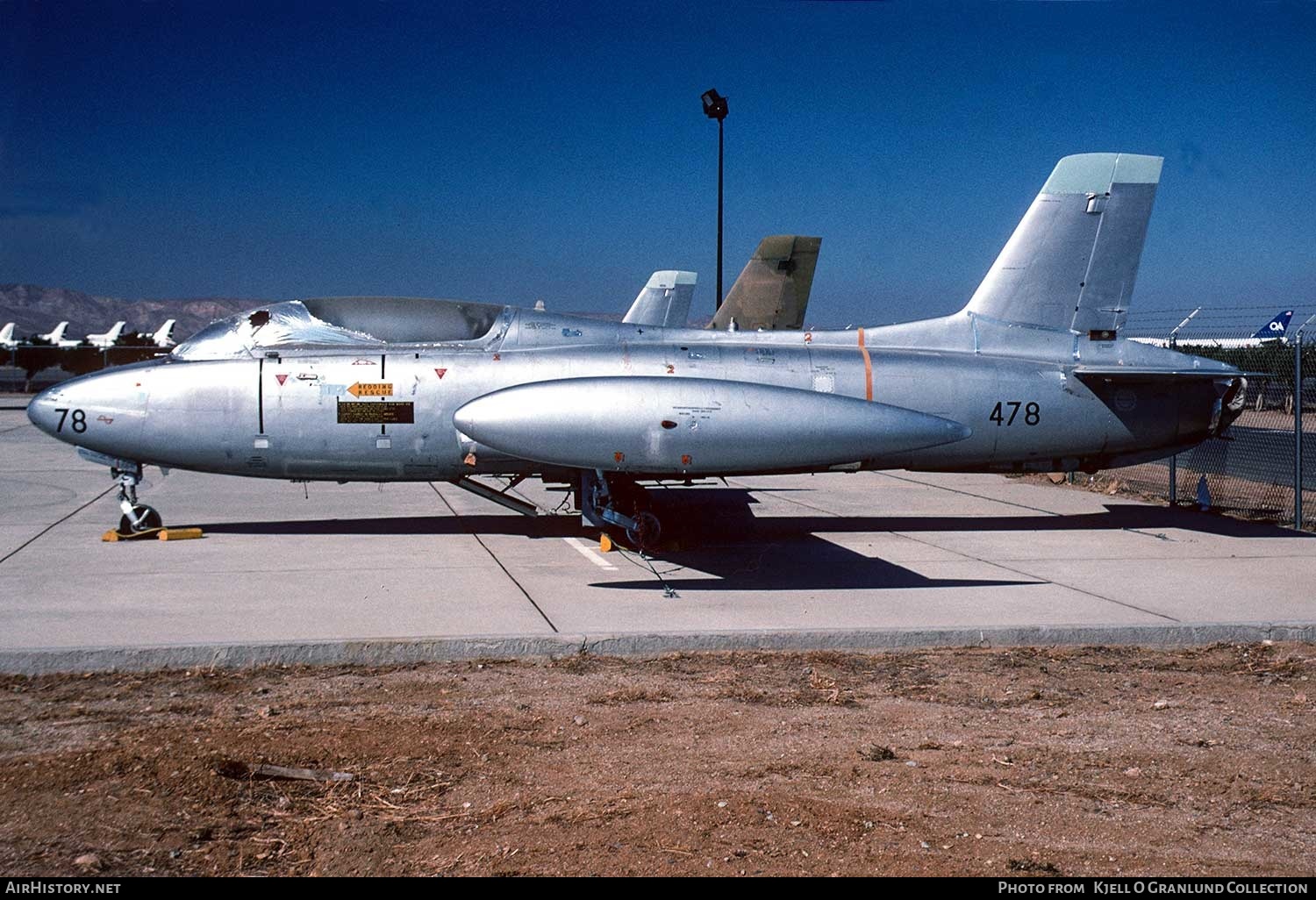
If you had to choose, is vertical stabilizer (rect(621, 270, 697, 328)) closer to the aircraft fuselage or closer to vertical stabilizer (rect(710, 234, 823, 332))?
vertical stabilizer (rect(710, 234, 823, 332))

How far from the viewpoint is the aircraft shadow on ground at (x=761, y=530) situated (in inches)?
378

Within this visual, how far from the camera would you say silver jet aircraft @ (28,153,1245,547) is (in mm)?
10648

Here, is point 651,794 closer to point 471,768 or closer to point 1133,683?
point 471,768

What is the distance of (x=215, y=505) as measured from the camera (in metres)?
14.1

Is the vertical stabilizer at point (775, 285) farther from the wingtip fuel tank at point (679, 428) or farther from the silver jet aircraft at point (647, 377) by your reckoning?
the wingtip fuel tank at point (679, 428)

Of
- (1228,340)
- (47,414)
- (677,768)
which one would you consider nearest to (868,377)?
(677,768)

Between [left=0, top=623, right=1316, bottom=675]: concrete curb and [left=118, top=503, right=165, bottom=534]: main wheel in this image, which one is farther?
[left=118, top=503, right=165, bottom=534]: main wheel

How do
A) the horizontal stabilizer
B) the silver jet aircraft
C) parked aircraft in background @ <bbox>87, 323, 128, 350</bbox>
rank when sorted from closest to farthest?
the silver jet aircraft → the horizontal stabilizer → parked aircraft in background @ <bbox>87, 323, 128, 350</bbox>

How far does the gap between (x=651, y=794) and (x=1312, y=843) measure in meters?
2.52

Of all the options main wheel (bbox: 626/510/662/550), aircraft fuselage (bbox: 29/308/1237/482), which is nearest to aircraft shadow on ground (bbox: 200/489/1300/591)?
main wheel (bbox: 626/510/662/550)

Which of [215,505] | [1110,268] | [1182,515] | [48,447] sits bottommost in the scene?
[48,447]

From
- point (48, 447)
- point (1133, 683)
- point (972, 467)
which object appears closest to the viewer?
point (1133, 683)

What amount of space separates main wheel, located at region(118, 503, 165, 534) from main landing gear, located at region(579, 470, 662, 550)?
4.30m

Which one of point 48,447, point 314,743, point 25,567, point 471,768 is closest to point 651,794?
point 471,768
